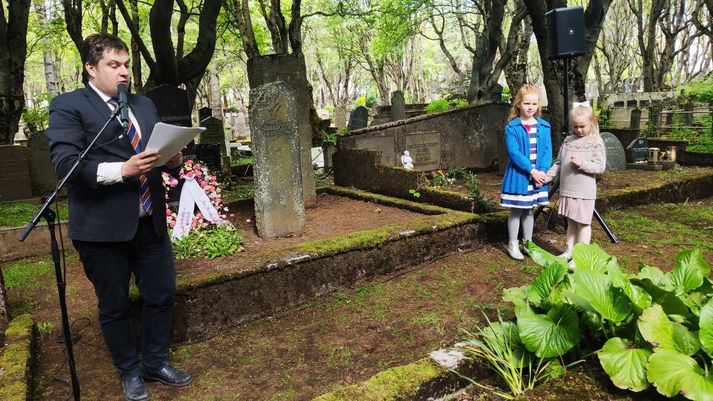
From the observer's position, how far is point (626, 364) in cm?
211

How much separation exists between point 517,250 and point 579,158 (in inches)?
47.4

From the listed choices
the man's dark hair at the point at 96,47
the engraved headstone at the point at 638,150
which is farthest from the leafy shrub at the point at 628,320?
the engraved headstone at the point at 638,150

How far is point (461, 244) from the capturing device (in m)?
5.35

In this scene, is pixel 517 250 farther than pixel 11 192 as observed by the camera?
No

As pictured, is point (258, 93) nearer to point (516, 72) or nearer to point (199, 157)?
point (199, 157)

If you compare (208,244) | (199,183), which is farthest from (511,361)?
(199,183)

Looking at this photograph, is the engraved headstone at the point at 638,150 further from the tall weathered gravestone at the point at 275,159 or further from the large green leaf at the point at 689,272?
the large green leaf at the point at 689,272

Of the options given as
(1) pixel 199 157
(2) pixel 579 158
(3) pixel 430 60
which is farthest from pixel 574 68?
(3) pixel 430 60

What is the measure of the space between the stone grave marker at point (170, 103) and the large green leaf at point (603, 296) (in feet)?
24.6

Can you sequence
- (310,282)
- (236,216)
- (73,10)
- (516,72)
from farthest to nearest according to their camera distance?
(516,72), (73,10), (236,216), (310,282)

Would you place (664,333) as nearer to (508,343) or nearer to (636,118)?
(508,343)

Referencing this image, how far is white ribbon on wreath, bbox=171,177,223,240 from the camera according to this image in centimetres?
522

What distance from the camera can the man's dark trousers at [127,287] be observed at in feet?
8.74

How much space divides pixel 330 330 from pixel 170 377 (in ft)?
3.99
